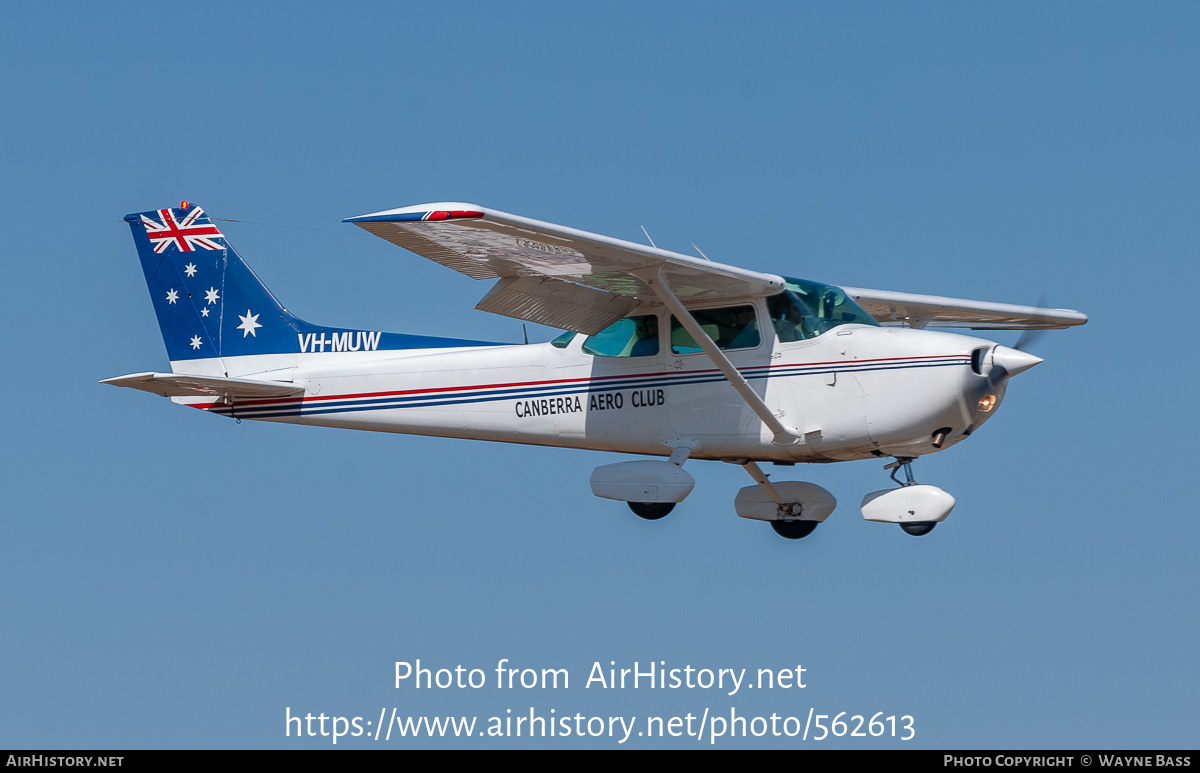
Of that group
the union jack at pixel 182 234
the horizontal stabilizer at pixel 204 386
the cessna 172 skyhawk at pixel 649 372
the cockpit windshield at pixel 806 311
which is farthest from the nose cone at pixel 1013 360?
the union jack at pixel 182 234

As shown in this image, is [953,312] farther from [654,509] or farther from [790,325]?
[654,509]

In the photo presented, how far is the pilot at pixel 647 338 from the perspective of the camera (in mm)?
14945

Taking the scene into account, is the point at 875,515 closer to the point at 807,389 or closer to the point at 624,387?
the point at 807,389

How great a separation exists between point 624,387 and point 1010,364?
360cm

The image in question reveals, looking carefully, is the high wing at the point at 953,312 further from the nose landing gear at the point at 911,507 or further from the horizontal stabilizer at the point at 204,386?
the horizontal stabilizer at the point at 204,386

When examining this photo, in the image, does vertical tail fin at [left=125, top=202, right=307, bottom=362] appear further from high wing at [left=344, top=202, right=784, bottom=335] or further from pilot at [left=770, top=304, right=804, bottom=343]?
pilot at [left=770, top=304, right=804, bottom=343]

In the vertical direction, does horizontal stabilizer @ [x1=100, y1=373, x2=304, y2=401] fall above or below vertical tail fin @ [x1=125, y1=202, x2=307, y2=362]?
below

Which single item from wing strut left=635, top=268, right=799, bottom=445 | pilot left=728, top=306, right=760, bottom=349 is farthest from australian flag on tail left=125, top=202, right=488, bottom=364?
pilot left=728, top=306, right=760, bottom=349

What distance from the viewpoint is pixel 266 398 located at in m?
16.7

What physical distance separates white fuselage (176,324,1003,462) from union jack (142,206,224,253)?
1.70 m

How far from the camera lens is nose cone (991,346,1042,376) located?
13.7m

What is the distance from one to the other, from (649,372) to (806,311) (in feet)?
5.24

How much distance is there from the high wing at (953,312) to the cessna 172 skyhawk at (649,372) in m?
0.03

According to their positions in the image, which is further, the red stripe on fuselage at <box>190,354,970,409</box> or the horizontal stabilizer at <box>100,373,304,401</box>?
the horizontal stabilizer at <box>100,373,304,401</box>
